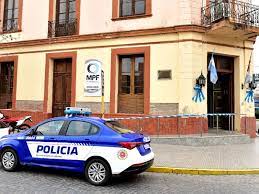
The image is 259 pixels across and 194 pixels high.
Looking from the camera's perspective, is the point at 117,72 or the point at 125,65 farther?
the point at 125,65

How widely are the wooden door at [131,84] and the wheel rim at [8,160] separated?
7.55m

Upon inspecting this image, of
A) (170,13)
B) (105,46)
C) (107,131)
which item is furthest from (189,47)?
(107,131)

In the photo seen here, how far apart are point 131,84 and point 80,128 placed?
7953mm

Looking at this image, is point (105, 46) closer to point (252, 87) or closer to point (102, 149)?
point (252, 87)

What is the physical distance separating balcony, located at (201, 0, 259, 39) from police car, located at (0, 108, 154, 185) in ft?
26.4

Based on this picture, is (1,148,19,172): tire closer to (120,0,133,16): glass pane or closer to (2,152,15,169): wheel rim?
(2,152,15,169): wheel rim

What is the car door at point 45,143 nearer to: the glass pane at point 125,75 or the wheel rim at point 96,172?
the wheel rim at point 96,172

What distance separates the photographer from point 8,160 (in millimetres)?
9109

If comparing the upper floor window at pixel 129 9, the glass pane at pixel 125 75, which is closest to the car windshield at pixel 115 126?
the glass pane at pixel 125 75

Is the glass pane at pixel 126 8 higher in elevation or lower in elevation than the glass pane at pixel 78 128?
higher

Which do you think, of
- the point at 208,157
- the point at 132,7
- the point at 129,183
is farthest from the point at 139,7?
the point at 129,183

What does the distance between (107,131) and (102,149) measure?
18.1 inches

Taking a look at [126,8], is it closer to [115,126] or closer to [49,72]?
[49,72]

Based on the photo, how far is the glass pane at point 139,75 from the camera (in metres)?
15.9
